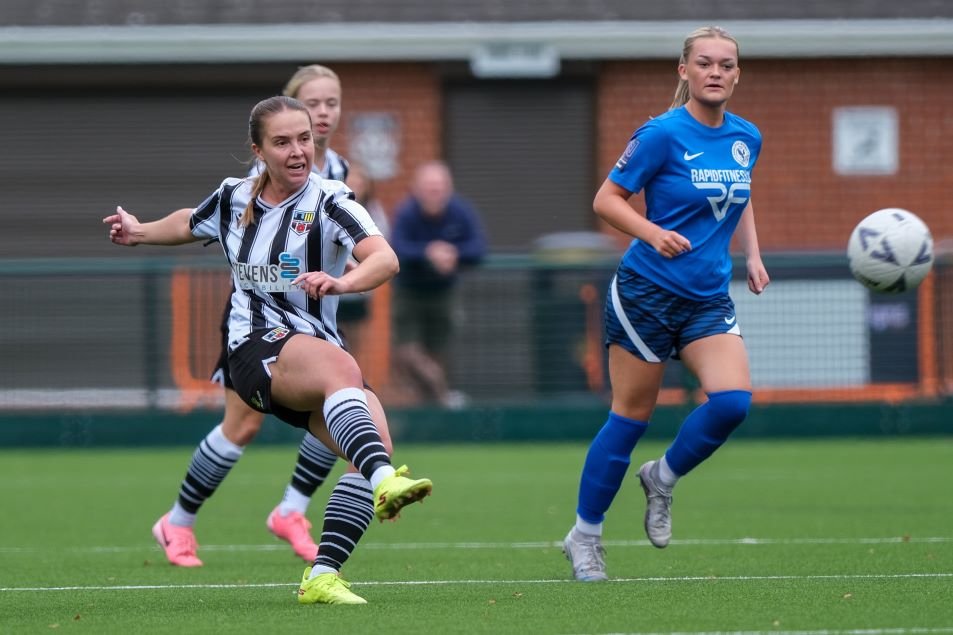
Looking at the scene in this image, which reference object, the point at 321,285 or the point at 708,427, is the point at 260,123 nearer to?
the point at 321,285

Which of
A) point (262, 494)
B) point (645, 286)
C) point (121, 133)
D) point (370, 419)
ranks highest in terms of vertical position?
point (121, 133)

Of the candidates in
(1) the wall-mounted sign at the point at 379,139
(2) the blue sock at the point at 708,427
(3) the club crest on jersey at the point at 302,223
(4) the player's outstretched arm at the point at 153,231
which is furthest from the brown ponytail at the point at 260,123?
(1) the wall-mounted sign at the point at 379,139

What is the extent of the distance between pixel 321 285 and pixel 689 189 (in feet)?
5.45

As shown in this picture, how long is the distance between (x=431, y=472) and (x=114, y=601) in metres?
6.07

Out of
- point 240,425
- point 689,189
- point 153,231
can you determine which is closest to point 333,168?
point 240,425

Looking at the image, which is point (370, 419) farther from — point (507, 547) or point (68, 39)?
point (68, 39)

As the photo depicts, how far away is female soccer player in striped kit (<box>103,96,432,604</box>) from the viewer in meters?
5.65

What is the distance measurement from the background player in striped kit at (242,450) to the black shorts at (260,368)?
1.16 meters

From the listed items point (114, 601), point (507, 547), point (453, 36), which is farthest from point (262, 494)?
point (453, 36)

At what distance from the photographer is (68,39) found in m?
17.5

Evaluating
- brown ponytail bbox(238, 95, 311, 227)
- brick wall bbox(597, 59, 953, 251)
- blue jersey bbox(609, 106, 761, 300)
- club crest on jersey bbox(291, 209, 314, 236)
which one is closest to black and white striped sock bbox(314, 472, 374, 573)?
club crest on jersey bbox(291, 209, 314, 236)

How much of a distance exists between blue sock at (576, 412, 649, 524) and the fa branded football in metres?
1.25

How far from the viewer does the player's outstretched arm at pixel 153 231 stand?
625 centimetres

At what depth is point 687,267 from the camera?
20.9 ft
